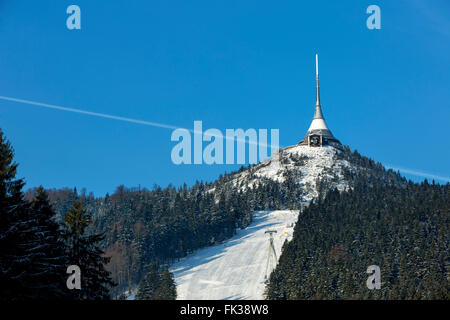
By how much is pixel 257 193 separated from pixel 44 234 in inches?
5172

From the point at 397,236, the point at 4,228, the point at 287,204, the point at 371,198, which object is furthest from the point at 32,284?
the point at 287,204

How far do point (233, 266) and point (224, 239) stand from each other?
23.6m

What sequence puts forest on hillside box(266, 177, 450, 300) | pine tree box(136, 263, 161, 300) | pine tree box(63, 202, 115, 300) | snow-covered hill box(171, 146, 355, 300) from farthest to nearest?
snow-covered hill box(171, 146, 355, 300) < pine tree box(136, 263, 161, 300) < forest on hillside box(266, 177, 450, 300) < pine tree box(63, 202, 115, 300)

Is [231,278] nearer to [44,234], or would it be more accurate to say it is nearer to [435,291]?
[435,291]

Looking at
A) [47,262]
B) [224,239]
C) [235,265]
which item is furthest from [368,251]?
[47,262]

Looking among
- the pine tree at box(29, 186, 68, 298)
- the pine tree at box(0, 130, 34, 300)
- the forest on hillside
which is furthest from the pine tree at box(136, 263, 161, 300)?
the pine tree at box(0, 130, 34, 300)

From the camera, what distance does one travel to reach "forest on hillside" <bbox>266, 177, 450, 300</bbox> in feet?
241

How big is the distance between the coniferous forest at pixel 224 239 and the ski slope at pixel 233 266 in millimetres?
4625

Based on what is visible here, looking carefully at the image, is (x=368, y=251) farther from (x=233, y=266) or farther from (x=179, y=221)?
(x=179, y=221)

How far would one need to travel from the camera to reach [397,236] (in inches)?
3578

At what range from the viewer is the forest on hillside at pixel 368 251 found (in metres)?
73.6

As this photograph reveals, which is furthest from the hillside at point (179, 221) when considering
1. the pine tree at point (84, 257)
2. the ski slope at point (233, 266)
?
the pine tree at point (84, 257)

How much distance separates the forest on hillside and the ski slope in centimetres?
590

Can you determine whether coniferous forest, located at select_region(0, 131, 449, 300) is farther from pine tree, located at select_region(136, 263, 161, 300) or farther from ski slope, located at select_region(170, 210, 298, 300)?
ski slope, located at select_region(170, 210, 298, 300)
